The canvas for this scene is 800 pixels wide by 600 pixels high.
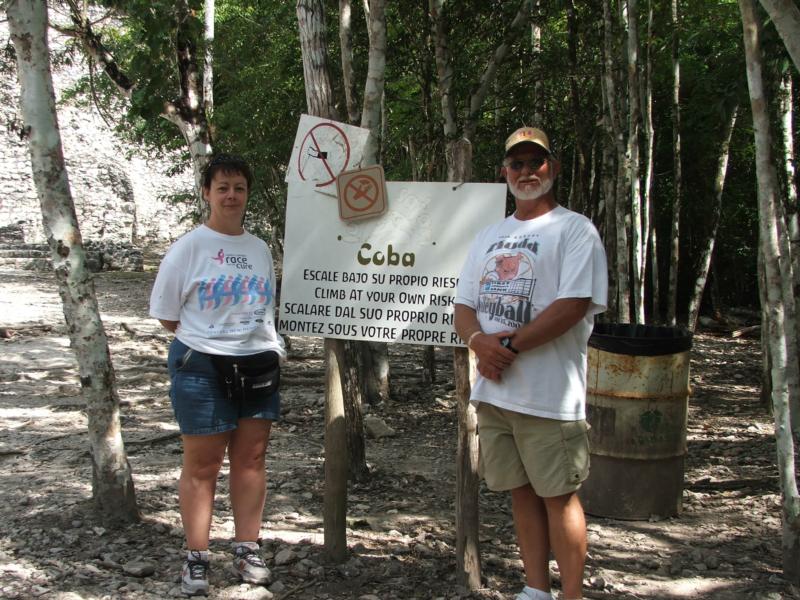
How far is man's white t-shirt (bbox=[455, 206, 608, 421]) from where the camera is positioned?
2953 millimetres

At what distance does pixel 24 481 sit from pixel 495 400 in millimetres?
3883

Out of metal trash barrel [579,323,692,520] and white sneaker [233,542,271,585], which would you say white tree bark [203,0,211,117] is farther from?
white sneaker [233,542,271,585]

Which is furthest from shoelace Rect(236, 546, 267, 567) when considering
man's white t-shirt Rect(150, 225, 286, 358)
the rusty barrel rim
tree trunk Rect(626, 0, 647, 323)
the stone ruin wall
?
the stone ruin wall

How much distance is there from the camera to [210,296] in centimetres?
344

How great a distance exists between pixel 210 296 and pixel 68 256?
1267 mm

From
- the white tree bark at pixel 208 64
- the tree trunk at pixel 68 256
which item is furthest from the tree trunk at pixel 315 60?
the white tree bark at pixel 208 64

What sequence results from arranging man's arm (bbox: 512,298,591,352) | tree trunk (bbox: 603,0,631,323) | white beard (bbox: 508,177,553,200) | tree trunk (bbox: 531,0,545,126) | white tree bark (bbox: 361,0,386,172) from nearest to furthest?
1. man's arm (bbox: 512,298,591,352)
2. white beard (bbox: 508,177,553,200)
3. white tree bark (bbox: 361,0,386,172)
4. tree trunk (bbox: 603,0,631,323)
5. tree trunk (bbox: 531,0,545,126)

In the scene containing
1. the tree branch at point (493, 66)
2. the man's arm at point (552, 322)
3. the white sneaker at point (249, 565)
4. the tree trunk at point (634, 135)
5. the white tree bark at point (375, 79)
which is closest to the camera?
the man's arm at point (552, 322)

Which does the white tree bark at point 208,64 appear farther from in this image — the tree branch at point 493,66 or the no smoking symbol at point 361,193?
the no smoking symbol at point 361,193

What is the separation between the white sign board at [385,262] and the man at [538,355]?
50 cm

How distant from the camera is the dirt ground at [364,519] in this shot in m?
3.81

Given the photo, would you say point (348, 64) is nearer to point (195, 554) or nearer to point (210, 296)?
point (210, 296)

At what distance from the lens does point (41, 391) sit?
29.4 ft

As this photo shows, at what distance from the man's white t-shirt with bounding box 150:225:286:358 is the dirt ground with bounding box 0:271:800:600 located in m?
1.19
